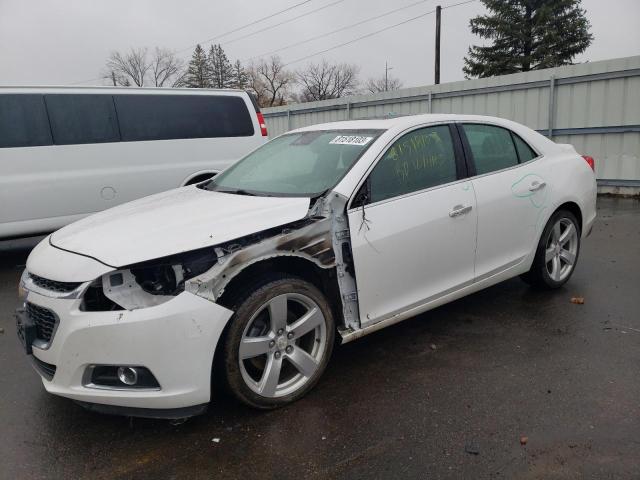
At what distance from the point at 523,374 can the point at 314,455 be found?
150 centimetres

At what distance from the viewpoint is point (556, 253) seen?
4703 mm

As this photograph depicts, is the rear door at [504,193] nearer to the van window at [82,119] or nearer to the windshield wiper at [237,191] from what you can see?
the windshield wiper at [237,191]

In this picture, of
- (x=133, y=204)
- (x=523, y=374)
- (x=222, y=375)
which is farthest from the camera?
(x=133, y=204)

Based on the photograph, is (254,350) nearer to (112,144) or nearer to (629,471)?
(629,471)

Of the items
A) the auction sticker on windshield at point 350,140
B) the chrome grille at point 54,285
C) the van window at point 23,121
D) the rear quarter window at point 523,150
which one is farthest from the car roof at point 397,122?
the van window at point 23,121

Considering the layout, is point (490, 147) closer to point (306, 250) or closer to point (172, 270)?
point (306, 250)

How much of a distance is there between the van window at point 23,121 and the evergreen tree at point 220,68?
6048cm

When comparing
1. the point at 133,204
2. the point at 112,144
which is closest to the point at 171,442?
the point at 133,204

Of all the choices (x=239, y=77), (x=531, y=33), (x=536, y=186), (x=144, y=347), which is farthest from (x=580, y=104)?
(x=239, y=77)

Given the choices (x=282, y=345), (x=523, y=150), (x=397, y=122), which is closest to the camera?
(x=282, y=345)

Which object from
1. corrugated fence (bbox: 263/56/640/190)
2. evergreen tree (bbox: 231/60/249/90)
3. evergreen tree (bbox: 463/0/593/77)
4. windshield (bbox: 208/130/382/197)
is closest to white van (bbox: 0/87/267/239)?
windshield (bbox: 208/130/382/197)

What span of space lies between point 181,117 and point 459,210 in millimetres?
4963

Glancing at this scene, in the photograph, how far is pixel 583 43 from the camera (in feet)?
98.1

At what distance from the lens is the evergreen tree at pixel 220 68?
6444 cm
